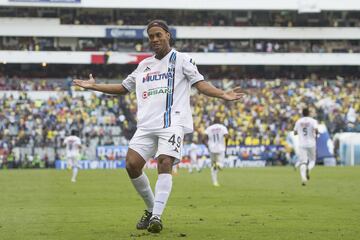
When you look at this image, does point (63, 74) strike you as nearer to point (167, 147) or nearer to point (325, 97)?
point (325, 97)

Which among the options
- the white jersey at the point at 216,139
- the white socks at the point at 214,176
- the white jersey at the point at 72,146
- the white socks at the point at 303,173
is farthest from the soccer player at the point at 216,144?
the white jersey at the point at 72,146

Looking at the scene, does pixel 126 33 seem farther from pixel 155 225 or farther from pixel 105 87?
pixel 155 225

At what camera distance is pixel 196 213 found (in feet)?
47.4

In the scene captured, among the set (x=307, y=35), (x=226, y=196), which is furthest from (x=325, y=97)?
(x=226, y=196)

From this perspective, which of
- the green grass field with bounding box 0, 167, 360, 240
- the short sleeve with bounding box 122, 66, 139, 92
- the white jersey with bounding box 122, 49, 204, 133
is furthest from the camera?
the short sleeve with bounding box 122, 66, 139, 92

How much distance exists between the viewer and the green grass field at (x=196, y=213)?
1089cm

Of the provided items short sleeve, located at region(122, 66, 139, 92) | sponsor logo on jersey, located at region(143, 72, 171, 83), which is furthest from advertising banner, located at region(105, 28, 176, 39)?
sponsor logo on jersey, located at region(143, 72, 171, 83)

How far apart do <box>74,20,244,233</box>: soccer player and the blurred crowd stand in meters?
35.1

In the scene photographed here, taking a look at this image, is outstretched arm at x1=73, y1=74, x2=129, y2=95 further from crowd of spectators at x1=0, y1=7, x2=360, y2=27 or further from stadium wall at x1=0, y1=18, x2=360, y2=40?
crowd of spectators at x1=0, y1=7, x2=360, y2=27

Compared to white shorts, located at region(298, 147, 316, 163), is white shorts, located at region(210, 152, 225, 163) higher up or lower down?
lower down

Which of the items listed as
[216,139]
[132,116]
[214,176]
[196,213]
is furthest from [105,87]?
[132,116]

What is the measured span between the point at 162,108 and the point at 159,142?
1.40 ft

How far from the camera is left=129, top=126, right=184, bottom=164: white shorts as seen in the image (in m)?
10.6

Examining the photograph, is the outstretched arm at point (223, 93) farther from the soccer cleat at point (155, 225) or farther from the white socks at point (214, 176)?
the white socks at point (214, 176)
